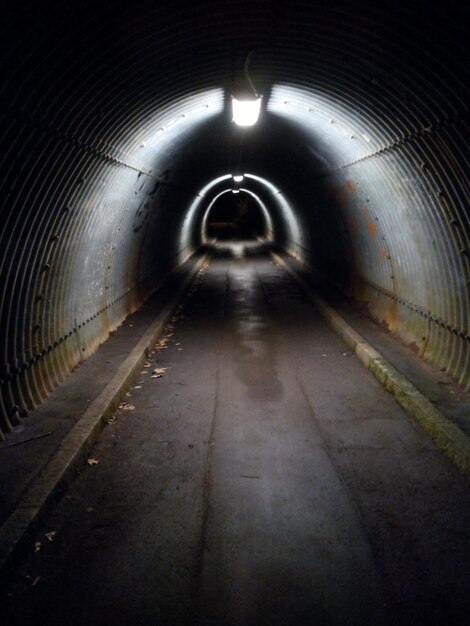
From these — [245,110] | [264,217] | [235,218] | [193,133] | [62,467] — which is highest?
[193,133]

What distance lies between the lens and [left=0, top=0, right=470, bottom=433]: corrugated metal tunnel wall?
4.67 metres

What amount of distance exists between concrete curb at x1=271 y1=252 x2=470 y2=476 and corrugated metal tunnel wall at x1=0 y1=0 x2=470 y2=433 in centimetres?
82

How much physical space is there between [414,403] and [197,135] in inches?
307

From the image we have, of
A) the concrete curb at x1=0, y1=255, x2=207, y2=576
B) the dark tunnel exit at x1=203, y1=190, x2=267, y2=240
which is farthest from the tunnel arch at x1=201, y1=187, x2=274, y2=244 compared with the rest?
the concrete curb at x1=0, y1=255, x2=207, y2=576

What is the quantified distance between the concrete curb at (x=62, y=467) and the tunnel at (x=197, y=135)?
81 centimetres

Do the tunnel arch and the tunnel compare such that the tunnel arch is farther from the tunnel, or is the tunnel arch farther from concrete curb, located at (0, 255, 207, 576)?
concrete curb, located at (0, 255, 207, 576)

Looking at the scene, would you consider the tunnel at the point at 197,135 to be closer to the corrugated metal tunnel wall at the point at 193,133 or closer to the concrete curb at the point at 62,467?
the corrugated metal tunnel wall at the point at 193,133

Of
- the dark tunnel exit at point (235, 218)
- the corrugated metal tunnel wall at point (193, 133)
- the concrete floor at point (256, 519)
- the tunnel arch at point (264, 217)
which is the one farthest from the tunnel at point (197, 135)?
the dark tunnel exit at point (235, 218)

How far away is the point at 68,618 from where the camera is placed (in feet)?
11.1

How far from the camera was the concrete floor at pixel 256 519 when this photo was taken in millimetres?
3514

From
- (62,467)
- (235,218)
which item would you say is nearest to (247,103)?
(62,467)

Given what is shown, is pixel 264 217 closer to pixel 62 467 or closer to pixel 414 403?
pixel 414 403

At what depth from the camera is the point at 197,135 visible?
11.3 m

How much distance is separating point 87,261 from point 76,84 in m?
3.69
